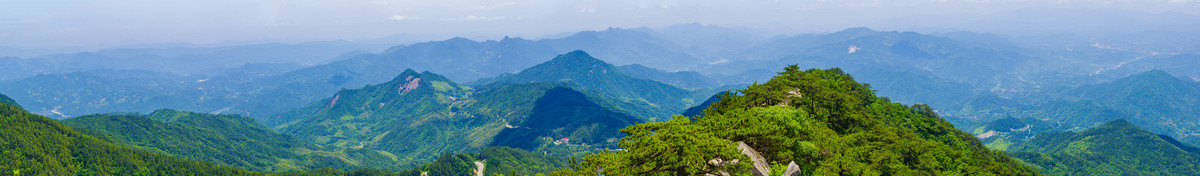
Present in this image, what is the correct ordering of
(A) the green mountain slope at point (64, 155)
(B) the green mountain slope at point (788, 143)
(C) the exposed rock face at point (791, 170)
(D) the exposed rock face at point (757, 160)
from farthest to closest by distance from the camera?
1. (A) the green mountain slope at point (64, 155)
2. (D) the exposed rock face at point (757, 160)
3. (C) the exposed rock face at point (791, 170)
4. (B) the green mountain slope at point (788, 143)

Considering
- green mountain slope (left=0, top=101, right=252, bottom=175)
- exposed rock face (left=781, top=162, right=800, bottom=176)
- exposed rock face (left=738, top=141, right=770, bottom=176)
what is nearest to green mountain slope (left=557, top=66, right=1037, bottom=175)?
exposed rock face (left=781, top=162, right=800, bottom=176)

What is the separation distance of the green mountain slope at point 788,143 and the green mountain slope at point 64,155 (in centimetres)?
18267

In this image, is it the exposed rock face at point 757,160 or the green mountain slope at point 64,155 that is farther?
the green mountain slope at point 64,155

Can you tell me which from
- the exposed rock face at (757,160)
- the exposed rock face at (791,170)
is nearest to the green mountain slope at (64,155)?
the exposed rock face at (757,160)

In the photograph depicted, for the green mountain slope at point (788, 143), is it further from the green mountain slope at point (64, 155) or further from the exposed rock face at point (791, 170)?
the green mountain slope at point (64, 155)

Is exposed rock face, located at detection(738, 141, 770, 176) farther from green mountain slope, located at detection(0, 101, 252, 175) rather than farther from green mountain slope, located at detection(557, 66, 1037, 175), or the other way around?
green mountain slope, located at detection(0, 101, 252, 175)

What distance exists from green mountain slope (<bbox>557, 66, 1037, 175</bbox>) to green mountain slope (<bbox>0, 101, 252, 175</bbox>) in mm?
182674

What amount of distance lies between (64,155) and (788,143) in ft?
684

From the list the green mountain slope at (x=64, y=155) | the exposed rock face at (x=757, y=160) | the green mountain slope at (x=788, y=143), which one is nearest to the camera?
the green mountain slope at (x=788, y=143)

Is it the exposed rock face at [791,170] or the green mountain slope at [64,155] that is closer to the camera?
the exposed rock face at [791,170]

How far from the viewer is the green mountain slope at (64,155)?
483 ft

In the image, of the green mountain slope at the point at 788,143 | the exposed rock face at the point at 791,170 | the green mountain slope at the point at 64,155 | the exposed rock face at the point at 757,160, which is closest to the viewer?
the green mountain slope at the point at 788,143

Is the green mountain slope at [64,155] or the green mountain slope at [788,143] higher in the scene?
the green mountain slope at [788,143]

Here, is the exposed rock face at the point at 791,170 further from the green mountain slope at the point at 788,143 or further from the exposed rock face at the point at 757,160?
the exposed rock face at the point at 757,160
